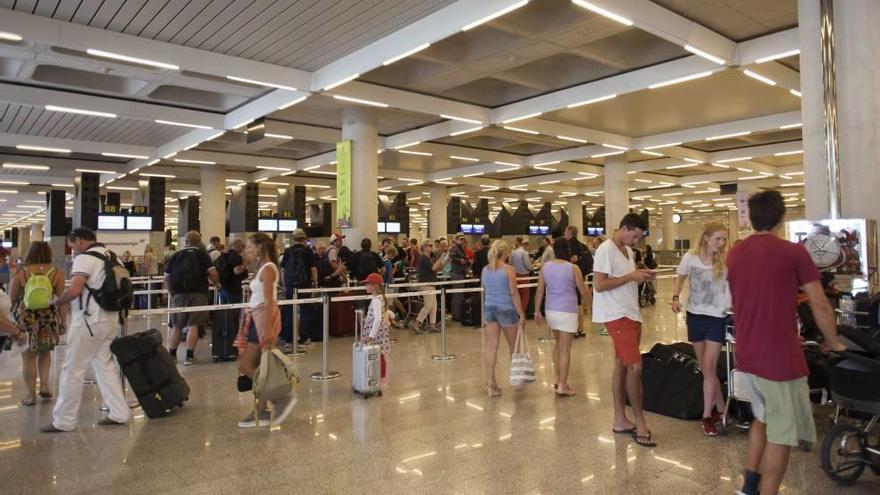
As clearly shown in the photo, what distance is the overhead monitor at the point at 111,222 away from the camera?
1872 centimetres

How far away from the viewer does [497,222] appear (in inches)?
1104

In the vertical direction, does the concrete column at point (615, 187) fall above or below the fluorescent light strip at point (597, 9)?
below

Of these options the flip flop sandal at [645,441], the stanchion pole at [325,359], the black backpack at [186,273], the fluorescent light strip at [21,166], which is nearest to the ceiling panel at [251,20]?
the black backpack at [186,273]

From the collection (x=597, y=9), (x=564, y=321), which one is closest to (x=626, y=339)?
(x=564, y=321)

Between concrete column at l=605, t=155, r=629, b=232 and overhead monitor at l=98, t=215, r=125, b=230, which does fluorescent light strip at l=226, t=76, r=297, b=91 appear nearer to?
overhead monitor at l=98, t=215, r=125, b=230

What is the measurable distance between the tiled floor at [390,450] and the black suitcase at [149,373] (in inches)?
6.6

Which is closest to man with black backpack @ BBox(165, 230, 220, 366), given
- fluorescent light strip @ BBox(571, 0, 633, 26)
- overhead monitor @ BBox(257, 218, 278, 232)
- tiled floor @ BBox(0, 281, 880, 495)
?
tiled floor @ BBox(0, 281, 880, 495)

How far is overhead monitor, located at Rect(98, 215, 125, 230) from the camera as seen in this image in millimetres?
18719

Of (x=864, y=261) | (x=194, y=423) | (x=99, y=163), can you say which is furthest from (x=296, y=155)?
(x=864, y=261)

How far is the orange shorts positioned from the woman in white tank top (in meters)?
2.88

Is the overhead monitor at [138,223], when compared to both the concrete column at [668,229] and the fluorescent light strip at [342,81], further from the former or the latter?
the concrete column at [668,229]

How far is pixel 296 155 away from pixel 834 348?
747 inches

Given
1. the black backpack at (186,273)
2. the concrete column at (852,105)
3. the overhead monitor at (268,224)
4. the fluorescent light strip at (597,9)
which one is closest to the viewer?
the concrete column at (852,105)

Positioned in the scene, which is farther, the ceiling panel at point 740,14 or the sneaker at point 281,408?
the ceiling panel at point 740,14
